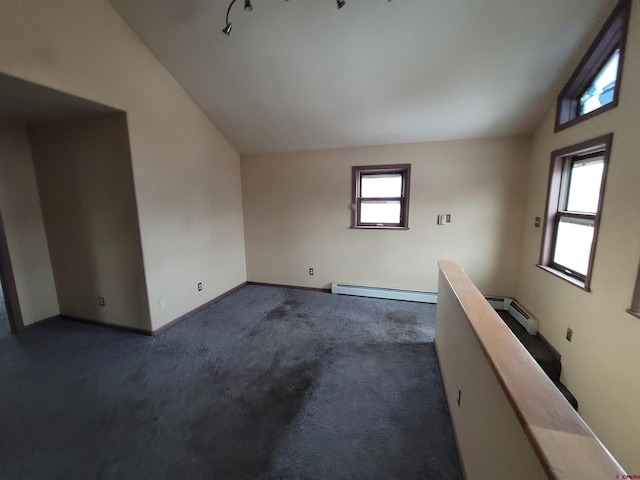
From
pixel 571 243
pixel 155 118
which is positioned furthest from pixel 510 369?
pixel 155 118

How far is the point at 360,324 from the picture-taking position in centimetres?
304

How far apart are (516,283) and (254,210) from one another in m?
4.03

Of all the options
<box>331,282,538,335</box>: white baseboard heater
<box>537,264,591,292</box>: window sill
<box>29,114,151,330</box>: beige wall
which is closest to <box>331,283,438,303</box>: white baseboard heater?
<box>331,282,538,335</box>: white baseboard heater

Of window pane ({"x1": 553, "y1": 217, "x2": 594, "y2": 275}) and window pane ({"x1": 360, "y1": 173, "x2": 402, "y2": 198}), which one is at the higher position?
window pane ({"x1": 360, "y1": 173, "x2": 402, "y2": 198})

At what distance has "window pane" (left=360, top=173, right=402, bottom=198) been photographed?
12.2ft

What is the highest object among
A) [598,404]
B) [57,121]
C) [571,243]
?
[57,121]

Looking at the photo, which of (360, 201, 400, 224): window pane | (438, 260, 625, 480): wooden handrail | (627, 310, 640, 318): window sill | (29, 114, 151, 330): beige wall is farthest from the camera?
(360, 201, 400, 224): window pane

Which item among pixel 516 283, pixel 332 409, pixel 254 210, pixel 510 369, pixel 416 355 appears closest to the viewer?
pixel 510 369

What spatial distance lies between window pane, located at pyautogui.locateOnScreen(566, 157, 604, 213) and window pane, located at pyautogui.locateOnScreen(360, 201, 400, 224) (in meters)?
1.84

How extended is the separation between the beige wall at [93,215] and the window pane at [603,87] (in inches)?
167

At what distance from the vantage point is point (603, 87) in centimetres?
210

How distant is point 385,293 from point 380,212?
1229 millimetres

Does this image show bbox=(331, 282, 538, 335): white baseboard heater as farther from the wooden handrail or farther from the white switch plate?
the wooden handrail

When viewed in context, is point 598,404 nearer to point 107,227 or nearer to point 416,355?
point 416,355
